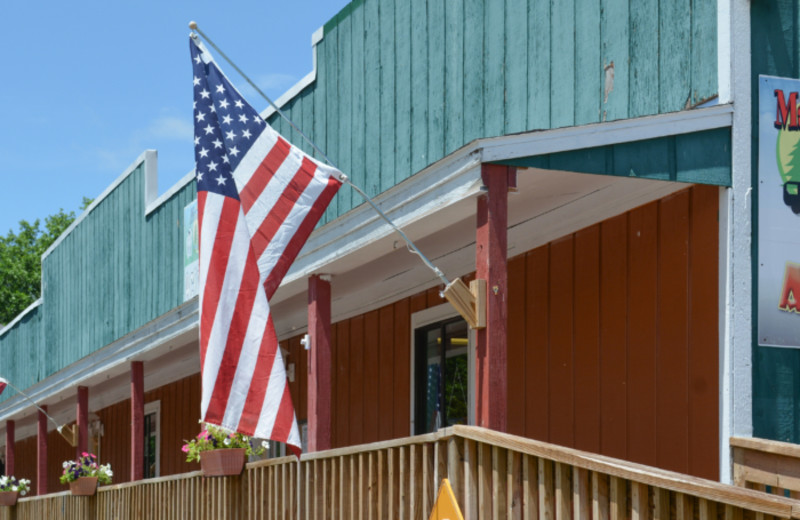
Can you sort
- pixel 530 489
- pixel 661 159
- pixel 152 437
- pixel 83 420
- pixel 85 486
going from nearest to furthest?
pixel 530 489 → pixel 661 159 → pixel 85 486 → pixel 83 420 → pixel 152 437

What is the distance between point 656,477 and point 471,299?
2276 mm

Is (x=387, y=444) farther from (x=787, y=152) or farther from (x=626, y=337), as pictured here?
(x=787, y=152)

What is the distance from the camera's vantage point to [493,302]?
7270mm

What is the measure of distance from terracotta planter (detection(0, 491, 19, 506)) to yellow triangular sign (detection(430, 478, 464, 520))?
14.4 metres

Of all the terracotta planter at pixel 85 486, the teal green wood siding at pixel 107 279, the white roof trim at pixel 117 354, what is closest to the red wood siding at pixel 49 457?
the teal green wood siding at pixel 107 279

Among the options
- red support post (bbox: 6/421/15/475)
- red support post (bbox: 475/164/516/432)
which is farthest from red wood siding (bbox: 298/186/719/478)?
red support post (bbox: 6/421/15/475)

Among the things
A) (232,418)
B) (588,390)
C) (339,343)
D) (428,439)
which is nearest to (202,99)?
(232,418)

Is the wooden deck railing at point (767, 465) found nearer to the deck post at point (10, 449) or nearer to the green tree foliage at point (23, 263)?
the deck post at point (10, 449)

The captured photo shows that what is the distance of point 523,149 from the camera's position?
7.31 metres

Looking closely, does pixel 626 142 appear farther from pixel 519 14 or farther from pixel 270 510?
pixel 270 510

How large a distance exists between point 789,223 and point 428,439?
2592 millimetres

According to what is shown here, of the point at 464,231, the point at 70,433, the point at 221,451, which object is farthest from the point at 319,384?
the point at 70,433

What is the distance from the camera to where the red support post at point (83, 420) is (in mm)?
17844

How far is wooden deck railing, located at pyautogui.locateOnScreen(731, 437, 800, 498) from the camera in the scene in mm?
6469
